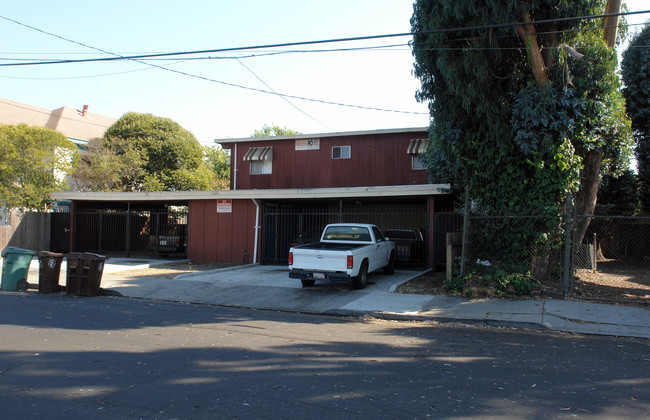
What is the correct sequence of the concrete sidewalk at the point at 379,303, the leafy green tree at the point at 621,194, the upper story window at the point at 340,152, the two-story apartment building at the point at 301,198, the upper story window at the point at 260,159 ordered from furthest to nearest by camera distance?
the upper story window at the point at 260,159 → the upper story window at the point at 340,152 → the leafy green tree at the point at 621,194 → the two-story apartment building at the point at 301,198 → the concrete sidewalk at the point at 379,303

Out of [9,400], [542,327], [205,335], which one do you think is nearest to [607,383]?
[542,327]

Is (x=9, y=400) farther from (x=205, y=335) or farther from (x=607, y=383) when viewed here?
(x=607, y=383)

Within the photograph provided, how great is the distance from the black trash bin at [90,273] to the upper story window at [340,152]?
1303 centimetres

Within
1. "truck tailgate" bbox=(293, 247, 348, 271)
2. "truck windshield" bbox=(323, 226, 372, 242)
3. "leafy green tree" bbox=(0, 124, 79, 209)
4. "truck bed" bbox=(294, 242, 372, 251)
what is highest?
"leafy green tree" bbox=(0, 124, 79, 209)

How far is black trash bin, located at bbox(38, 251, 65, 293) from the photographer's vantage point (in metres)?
11.6

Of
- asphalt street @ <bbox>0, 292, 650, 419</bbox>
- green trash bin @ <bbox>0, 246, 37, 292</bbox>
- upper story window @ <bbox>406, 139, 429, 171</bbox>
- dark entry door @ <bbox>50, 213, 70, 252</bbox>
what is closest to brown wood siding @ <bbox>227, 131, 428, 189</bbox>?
upper story window @ <bbox>406, 139, 429, 171</bbox>

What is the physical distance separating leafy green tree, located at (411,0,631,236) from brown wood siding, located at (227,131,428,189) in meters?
9.09

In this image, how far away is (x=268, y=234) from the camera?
734 inches

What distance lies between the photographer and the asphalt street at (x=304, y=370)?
4.26m

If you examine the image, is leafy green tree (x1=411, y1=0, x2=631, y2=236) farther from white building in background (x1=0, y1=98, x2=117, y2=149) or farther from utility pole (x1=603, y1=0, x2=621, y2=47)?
white building in background (x1=0, y1=98, x2=117, y2=149)

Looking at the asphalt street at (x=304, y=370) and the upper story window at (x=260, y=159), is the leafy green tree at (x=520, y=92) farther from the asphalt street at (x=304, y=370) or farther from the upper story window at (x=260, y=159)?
the upper story window at (x=260, y=159)

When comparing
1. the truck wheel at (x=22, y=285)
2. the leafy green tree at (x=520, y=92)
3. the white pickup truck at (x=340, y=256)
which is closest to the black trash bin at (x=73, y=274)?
the truck wheel at (x=22, y=285)

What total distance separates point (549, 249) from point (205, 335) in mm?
8789

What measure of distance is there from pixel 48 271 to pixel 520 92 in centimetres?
1239
